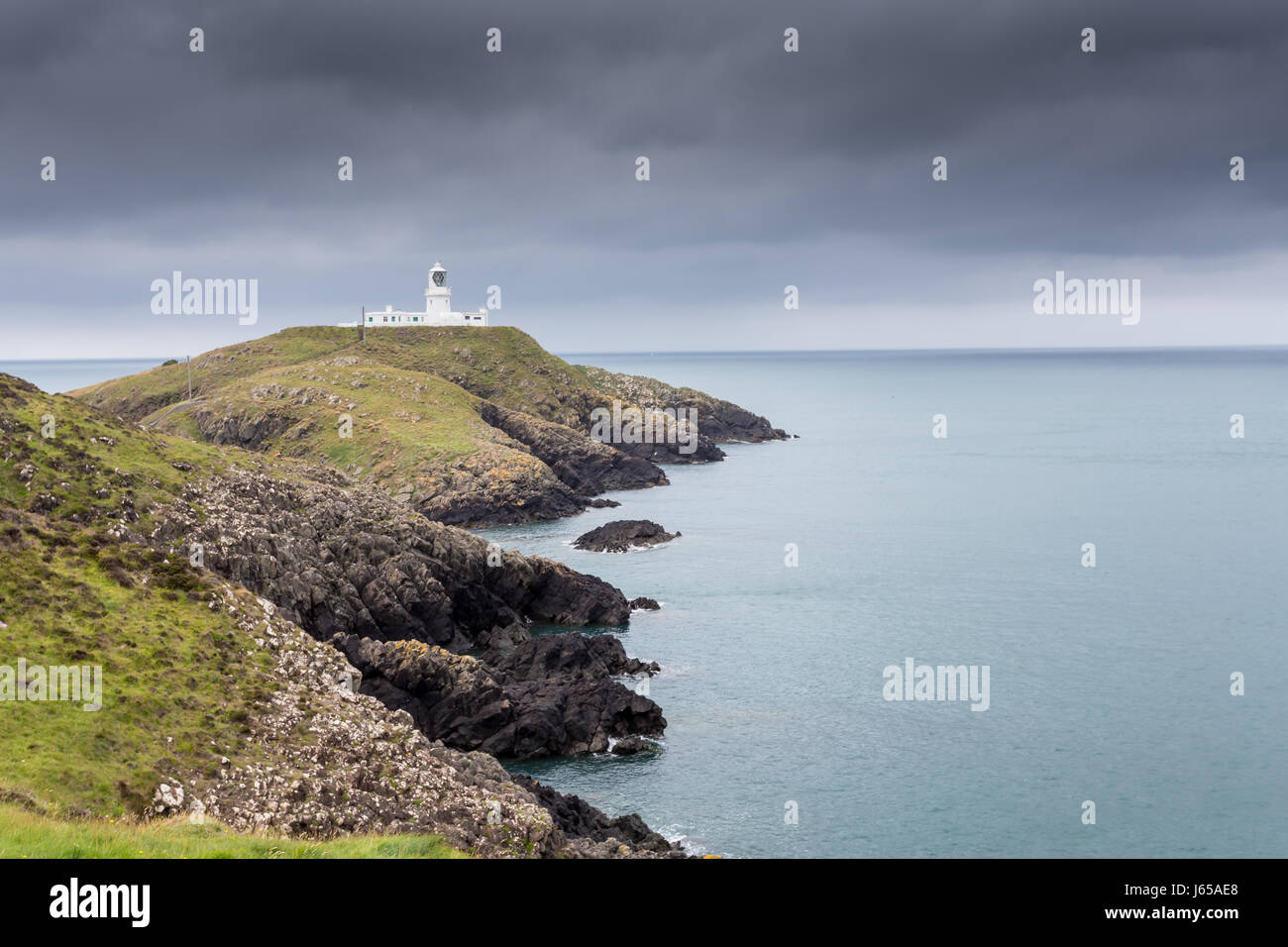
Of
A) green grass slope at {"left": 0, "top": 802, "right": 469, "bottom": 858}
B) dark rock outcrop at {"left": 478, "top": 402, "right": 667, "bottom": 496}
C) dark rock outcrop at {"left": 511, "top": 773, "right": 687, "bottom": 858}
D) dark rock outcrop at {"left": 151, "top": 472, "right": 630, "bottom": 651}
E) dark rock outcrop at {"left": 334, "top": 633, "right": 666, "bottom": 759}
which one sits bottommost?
dark rock outcrop at {"left": 511, "top": 773, "right": 687, "bottom": 858}

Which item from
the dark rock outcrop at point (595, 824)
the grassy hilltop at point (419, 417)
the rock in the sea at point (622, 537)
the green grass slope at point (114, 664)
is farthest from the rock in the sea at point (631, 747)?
the grassy hilltop at point (419, 417)

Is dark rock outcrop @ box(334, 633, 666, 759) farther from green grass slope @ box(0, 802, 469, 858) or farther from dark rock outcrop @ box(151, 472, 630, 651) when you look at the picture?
green grass slope @ box(0, 802, 469, 858)

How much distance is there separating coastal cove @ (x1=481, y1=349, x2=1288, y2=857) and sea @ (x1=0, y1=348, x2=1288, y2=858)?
193 mm

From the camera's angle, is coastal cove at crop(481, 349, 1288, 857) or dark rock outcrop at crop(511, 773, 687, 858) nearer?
dark rock outcrop at crop(511, 773, 687, 858)

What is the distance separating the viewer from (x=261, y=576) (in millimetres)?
55469

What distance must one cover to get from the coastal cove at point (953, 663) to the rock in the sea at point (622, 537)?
1.89 m

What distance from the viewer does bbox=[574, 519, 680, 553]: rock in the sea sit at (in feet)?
334

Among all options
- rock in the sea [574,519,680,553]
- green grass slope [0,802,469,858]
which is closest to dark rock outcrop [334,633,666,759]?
green grass slope [0,802,469,858]

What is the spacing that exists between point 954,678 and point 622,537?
1819 inches

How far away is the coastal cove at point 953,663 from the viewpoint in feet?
148
